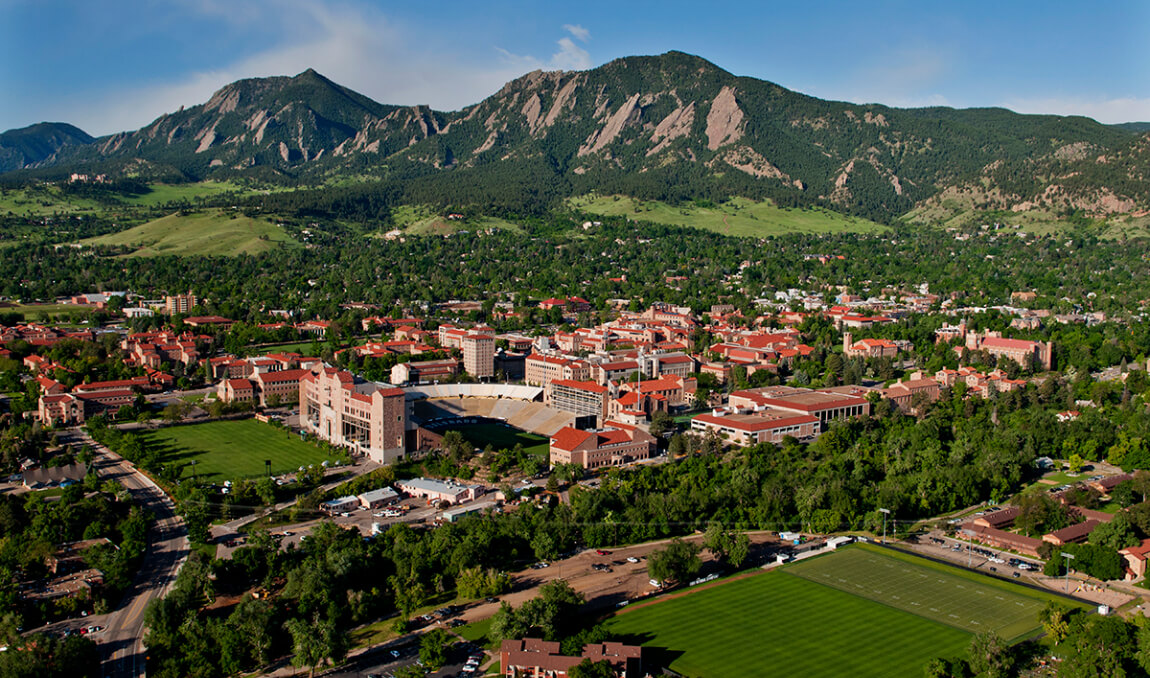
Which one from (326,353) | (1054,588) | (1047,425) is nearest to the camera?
(1054,588)

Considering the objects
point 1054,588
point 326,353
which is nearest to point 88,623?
point 1054,588

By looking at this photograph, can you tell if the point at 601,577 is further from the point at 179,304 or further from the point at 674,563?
the point at 179,304

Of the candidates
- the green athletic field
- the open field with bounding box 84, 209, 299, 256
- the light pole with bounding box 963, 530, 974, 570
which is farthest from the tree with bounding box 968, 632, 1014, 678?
the open field with bounding box 84, 209, 299, 256

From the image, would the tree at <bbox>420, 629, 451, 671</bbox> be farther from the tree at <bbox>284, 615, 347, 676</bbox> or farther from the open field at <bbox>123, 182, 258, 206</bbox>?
the open field at <bbox>123, 182, 258, 206</bbox>

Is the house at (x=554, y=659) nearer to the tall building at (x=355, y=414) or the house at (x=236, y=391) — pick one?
the tall building at (x=355, y=414)

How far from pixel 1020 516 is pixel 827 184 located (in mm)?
147891

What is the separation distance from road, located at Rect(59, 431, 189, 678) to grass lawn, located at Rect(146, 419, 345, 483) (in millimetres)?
2227

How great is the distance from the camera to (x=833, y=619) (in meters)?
29.9

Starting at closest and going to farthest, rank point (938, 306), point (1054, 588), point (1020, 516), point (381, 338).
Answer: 1. point (1054, 588)
2. point (1020, 516)
3. point (381, 338)
4. point (938, 306)

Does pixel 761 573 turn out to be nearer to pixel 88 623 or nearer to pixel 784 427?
pixel 784 427

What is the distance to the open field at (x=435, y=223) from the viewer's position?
470 feet

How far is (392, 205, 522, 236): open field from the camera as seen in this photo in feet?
470

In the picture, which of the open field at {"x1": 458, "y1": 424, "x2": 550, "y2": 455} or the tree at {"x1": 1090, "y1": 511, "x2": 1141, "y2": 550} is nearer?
the tree at {"x1": 1090, "y1": 511, "x2": 1141, "y2": 550}

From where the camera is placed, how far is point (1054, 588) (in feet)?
107
